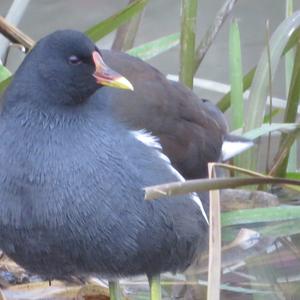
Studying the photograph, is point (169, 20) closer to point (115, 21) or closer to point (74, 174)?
point (115, 21)

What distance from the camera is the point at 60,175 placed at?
2953mm

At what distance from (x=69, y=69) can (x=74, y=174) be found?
254 millimetres

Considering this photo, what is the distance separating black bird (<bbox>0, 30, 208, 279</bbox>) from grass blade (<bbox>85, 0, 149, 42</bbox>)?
56cm

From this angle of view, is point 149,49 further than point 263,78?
Yes

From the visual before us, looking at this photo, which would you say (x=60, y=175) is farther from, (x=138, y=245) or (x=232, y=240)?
(x=232, y=240)

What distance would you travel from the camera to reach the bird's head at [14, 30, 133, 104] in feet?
9.78

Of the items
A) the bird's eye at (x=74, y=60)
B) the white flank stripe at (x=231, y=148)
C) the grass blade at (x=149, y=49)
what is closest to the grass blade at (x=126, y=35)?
the grass blade at (x=149, y=49)

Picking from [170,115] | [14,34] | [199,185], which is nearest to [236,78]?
[170,115]

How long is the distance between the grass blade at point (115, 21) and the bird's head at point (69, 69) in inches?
22.5

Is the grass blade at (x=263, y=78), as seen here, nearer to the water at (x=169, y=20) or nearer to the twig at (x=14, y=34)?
the twig at (x=14, y=34)

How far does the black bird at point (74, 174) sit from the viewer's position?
116 inches

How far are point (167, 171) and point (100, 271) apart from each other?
295 mm

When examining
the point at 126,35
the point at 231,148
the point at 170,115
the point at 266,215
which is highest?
the point at 126,35

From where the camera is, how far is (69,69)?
3.01 meters
